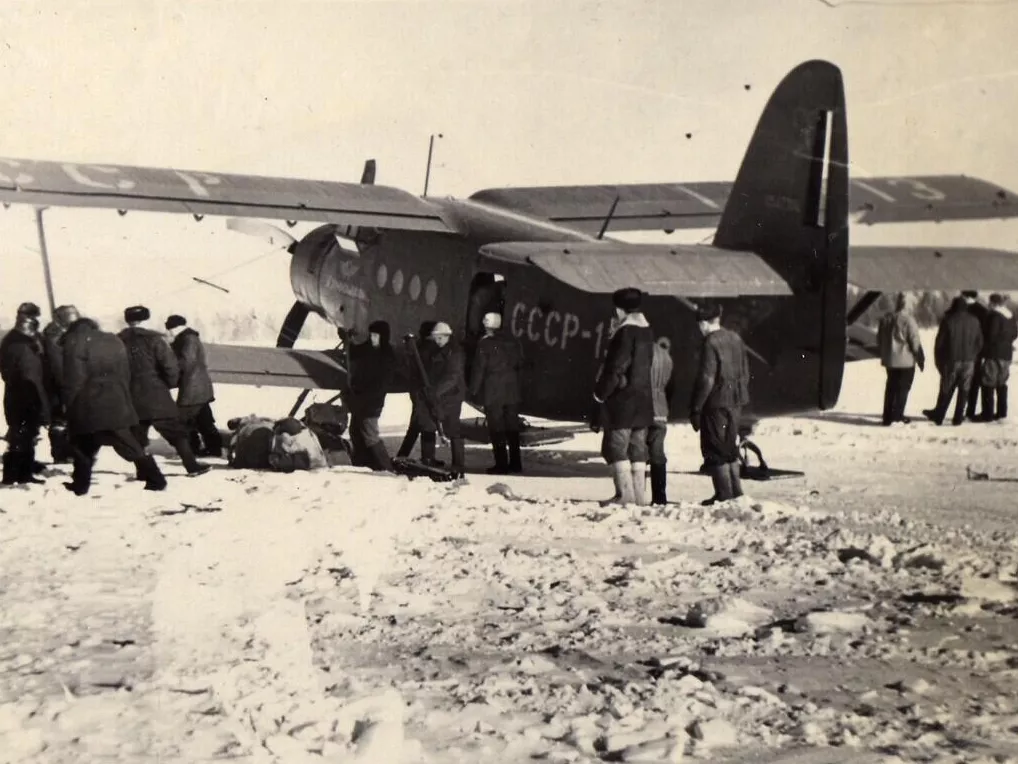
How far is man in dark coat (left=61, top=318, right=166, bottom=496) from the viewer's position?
9.66 m

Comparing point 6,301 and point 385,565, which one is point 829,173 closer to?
point 385,565

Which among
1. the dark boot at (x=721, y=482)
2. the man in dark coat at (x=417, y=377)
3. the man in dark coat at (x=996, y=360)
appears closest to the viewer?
the dark boot at (x=721, y=482)

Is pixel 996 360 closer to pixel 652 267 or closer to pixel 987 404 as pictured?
pixel 987 404

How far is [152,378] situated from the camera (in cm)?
1068

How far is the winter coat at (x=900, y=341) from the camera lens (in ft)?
51.6

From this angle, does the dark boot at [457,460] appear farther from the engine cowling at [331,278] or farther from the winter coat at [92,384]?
the engine cowling at [331,278]

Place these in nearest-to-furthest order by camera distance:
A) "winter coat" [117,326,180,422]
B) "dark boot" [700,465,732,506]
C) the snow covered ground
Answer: the snow covered ground < "dark boot" [700,465,732,506] < "winter coat" [117,326,180,422]

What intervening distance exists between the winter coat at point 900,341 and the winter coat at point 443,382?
283 inches

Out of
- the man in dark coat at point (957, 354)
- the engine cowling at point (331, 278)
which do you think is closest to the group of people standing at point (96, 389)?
the engine cowling at point (331, 278)

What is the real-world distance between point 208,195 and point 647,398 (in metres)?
5.68

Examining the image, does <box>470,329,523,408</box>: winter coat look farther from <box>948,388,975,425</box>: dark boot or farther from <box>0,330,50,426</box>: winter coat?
<box>948,388,975,425</box>: dark boot

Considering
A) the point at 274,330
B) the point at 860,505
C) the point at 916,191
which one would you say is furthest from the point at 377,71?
the point at 860,505

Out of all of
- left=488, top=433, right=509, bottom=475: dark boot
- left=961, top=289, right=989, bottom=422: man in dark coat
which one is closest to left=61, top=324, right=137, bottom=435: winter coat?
left=488, top=433, right=509, bottom=475: dark boot

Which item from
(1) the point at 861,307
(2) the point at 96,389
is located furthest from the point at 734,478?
(2) the point at 96,389
